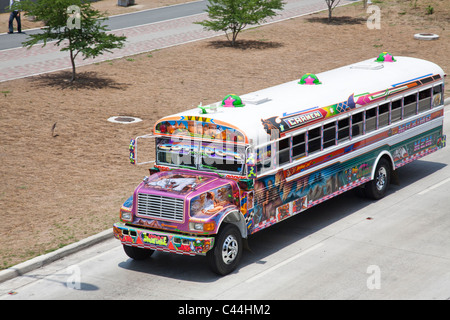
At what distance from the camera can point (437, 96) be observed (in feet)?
56.2

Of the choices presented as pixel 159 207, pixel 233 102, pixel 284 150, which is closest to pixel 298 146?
pixel 284 150

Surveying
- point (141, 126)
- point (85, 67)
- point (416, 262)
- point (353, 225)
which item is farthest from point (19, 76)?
point (416, 262)

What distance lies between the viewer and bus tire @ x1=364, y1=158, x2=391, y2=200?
15484 millimetres

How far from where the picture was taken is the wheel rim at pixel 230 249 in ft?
38.4

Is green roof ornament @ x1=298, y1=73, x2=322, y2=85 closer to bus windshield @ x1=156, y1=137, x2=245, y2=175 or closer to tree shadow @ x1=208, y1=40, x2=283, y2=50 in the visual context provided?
bus windshield @ x1=156, y1=137, x2=245, y2=175

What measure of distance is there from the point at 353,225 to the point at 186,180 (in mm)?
4070

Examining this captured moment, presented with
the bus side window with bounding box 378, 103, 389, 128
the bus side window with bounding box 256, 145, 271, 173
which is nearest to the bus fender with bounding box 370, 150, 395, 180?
the bus side window with bounding box 378, 103, 389, 128

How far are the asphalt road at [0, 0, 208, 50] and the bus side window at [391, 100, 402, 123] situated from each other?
21084 millimetres

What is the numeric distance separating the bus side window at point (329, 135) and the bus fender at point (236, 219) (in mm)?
2826

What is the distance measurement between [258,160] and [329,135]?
2.47 metres

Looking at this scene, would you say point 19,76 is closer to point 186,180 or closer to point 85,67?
point 85,67

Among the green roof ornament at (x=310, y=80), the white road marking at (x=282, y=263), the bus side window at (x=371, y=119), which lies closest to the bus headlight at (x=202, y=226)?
the white road marking at (x=282, y=263)

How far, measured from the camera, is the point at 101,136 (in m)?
19.9

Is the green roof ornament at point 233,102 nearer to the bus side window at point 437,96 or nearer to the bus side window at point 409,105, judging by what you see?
the bus side window at point 409,105
